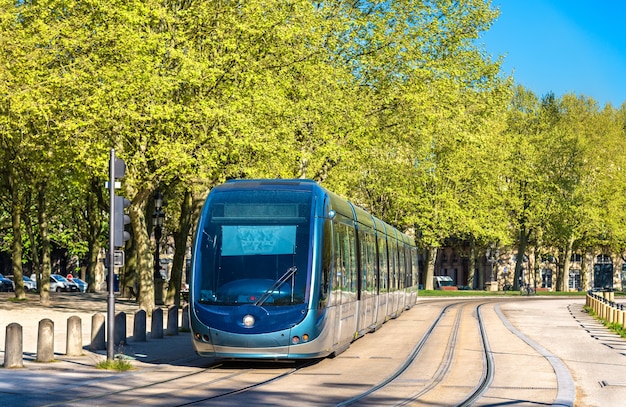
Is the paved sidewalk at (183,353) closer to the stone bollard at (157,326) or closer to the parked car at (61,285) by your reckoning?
the stone bollard at (157,326)

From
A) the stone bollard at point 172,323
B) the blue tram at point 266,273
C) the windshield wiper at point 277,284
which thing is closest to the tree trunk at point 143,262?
the stone bollard at point 172,323

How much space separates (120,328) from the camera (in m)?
21.7

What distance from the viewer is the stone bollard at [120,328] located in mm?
21453

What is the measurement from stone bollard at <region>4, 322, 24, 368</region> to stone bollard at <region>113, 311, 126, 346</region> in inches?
150

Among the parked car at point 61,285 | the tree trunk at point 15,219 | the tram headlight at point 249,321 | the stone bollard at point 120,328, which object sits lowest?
the parked car at point 61,285

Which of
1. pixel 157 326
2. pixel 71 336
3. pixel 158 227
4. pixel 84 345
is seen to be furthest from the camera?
pixel 158 227

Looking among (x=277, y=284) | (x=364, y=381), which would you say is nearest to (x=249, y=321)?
(x=277, y=284)

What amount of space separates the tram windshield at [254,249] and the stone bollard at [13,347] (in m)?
2.97

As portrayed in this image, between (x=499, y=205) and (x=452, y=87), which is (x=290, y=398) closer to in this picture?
(x=452, y=87)

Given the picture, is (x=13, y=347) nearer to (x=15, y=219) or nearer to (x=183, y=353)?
(x=183, y=353)

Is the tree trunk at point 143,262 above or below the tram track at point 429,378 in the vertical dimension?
above

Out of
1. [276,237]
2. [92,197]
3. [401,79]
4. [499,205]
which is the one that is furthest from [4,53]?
[499,205]

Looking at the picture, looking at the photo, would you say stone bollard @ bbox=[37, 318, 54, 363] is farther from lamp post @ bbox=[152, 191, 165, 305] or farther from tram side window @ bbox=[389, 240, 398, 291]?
lamp post @ bbox=[152, 191, 165, 305]

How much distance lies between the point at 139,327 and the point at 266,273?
669 centimetres
